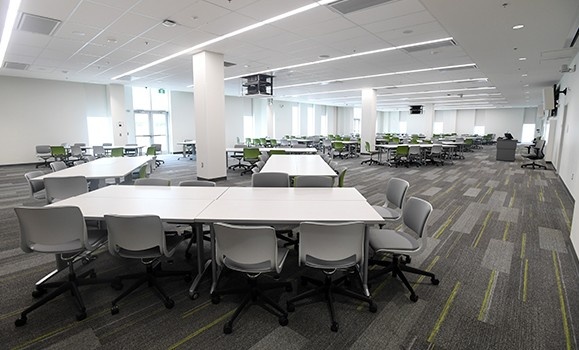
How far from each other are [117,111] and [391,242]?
13.9 metres

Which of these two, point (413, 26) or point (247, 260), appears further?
point (413, 26)

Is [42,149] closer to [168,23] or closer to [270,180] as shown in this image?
[168,23]

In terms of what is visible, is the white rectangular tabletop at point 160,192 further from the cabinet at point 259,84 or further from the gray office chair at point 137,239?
the cabinet at point 259,84

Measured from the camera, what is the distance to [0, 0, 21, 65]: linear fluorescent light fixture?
15.6 feet

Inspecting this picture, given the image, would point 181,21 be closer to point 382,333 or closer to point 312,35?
point 312,35

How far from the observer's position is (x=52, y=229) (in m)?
2.30

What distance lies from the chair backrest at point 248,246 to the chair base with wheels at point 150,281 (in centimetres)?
78

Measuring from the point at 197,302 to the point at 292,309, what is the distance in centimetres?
Answer: 83

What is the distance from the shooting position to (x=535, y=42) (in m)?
6.19

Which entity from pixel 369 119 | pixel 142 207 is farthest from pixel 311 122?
pixel 142 207

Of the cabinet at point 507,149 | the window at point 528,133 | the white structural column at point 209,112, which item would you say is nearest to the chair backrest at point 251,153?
the white structural column at point 209,112

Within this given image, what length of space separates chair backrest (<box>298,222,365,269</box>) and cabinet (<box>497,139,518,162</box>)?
13.6 metres

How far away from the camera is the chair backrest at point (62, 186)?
13.3 ft

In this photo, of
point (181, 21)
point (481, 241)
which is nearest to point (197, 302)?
point (481, 241)
